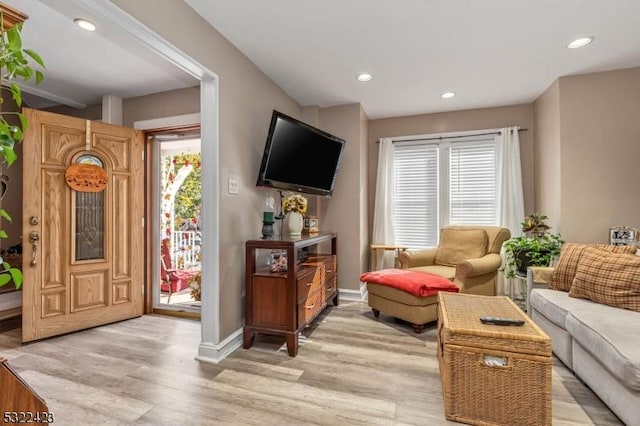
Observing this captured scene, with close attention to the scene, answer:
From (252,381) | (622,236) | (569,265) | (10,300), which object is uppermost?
(622,236)

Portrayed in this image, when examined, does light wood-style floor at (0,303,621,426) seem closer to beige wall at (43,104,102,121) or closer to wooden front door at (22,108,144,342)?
wooden front door at (22,108,144,342)

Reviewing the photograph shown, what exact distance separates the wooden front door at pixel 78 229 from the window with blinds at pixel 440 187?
3271mm

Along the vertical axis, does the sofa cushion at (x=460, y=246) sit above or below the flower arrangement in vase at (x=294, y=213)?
below

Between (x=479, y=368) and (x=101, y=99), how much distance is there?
4.40 m

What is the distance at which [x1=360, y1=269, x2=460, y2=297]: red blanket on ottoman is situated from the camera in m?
2.87

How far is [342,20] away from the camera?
226cm

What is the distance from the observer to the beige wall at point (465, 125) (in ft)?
12.9

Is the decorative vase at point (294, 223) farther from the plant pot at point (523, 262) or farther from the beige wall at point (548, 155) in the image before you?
the beige wall at point (548, 155)

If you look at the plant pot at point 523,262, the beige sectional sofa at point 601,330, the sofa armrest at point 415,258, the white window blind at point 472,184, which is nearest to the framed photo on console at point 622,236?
the plant pot at point 523,262

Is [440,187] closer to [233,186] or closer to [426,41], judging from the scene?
[426,41]

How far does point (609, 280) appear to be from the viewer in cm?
214

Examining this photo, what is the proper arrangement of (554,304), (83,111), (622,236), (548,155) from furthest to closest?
1. (83,111)
2. (548,155)
3. (622,236)
4. (554,304)

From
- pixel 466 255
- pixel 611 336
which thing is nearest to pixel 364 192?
pixel 466 255

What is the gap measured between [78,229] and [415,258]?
352 centimetres
